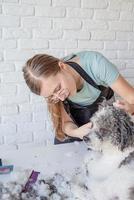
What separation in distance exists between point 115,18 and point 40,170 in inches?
37.3

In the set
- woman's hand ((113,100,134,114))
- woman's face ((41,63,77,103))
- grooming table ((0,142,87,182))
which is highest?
woman's face ((41,63,77,103))

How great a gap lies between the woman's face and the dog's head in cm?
12

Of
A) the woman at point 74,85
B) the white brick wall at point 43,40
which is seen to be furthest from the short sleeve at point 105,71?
the white brick wall at point 43,40

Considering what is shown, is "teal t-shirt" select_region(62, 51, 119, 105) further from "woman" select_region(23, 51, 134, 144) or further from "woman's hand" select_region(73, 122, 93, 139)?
"woman's hand" select_region(73, 122, 93, 139)

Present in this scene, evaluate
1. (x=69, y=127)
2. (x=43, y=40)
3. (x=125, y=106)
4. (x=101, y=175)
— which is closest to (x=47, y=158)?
(x=69, y=127)

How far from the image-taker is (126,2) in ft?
5.51

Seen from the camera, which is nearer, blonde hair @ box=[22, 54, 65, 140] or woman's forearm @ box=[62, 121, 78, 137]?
blonde hair @ box=[22, 54, 65, 140]

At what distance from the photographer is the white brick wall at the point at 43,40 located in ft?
5.04

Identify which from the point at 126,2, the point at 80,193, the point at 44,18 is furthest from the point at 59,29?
the point at 80,193

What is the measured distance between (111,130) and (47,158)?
371mm

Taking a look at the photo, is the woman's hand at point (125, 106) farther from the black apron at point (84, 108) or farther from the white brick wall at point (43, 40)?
the white brick wall at point (43, 40)

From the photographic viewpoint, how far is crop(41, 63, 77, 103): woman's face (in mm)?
990

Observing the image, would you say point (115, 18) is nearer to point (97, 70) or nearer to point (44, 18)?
point (44, 18)

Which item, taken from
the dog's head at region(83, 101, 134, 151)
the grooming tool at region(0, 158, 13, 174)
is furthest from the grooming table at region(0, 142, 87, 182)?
the dog's head at region(83, 101, 134, 151)
